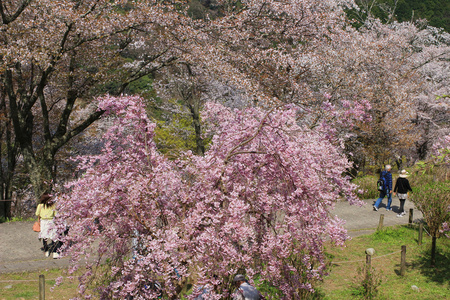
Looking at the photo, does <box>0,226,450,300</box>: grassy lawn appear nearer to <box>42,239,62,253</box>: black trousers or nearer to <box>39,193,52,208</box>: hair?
<box>42,239,62,253</box>: black trousers

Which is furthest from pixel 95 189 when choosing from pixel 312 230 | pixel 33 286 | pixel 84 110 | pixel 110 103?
pixel 84 110

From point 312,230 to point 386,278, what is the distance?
4664 millimetres

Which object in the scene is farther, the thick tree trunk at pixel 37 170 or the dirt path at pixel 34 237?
the thick tree trunk at pixel 37 170

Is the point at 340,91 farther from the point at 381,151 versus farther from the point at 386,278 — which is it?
the point at 386,278

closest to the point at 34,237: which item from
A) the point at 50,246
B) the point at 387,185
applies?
the point at 50,246

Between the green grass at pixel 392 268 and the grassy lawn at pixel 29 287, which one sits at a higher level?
the green grass at pixel 392 268

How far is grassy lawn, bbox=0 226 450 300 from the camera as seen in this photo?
808cm

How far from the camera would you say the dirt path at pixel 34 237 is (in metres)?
9.31

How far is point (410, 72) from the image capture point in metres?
24.7

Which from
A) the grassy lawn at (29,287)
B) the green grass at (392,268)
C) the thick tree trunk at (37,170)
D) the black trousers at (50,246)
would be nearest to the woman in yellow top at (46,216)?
the black trousers at (50,246)

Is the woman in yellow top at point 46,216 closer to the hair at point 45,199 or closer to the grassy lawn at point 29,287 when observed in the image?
the hair at point 45,199

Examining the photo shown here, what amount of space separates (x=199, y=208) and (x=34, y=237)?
8238mm

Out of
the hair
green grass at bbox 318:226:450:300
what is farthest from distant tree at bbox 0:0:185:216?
green grass at bbox 318:226:450:300

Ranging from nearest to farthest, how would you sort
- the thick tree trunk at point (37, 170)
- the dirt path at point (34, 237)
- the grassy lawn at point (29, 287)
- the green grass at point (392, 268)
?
the grassy lawn at point (29, 287) < the green grass at point (392, 268) < the dirt path at point (34, 237) < the thick tree trunk at point (37, 170)
